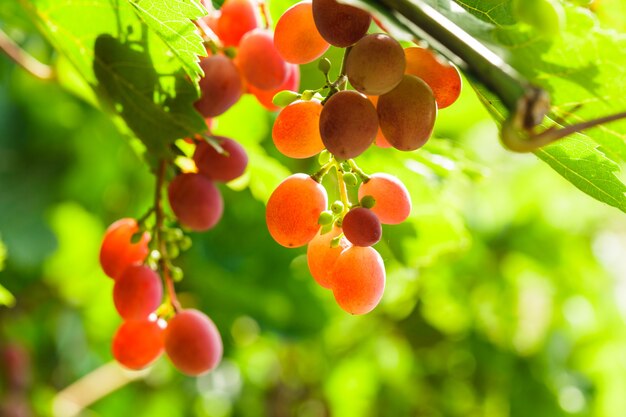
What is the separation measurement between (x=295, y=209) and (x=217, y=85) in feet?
0.65

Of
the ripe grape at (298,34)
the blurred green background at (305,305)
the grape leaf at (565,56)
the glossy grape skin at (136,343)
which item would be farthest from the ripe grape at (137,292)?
the blurred green background at (305,305)

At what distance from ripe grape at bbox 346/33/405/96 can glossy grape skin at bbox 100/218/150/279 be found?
0.41 metres

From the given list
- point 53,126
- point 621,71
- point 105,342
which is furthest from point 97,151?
point 621,71

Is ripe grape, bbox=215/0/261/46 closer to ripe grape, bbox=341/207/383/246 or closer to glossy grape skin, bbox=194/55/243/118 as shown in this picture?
glossy grape skin, bbox=194/55/243/118

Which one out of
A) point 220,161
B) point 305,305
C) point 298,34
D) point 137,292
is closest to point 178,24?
point 298,34

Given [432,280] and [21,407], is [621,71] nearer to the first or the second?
[432,280]

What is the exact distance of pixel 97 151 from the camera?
6.86 ft

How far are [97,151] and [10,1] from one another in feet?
3.12

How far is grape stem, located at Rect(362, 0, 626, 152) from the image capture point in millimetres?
465

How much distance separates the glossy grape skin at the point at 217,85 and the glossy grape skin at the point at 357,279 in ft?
0.77

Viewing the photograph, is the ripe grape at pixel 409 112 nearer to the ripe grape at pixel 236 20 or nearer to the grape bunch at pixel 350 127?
the grape bunch at pixel 350 127

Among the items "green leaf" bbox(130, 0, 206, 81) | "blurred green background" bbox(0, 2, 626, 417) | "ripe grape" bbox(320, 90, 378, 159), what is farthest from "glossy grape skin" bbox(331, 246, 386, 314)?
"blurred green background" bbox(0, 2, 626, 417)

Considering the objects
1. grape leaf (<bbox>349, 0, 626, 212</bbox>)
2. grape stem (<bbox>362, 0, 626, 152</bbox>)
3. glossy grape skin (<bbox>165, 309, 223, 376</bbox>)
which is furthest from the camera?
glossy grape skin (<bbox>165, 309, 223, 376</bbox>)

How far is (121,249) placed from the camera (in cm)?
95
